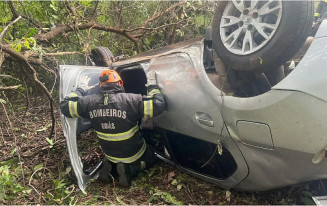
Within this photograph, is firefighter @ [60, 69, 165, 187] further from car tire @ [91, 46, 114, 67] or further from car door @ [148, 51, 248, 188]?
car tire @ [91, 46, 114, 67]

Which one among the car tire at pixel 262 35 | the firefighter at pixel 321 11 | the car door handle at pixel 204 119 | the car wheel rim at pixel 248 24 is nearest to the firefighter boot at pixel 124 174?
the car door handle at pixel 204 119

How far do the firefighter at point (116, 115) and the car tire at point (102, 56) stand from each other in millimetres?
1392

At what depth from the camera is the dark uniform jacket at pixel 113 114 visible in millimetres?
2982

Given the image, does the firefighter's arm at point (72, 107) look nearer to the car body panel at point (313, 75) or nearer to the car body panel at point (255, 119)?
the car body panel at point (255, 119)

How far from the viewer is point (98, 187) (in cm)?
315

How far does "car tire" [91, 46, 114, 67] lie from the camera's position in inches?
178

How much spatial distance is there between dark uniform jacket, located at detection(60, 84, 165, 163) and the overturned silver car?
188 mm

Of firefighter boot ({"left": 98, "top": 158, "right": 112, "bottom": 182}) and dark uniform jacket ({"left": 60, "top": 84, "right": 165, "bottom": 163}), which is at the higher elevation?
dark uniform jacket ({"left": 60, "top": 84, "right": 165, "bottom": 163})

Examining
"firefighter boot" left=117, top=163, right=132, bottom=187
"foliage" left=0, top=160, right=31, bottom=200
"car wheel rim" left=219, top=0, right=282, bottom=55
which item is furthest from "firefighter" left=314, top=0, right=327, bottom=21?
"foliage" left=0, top=160, right=31, bottom=200

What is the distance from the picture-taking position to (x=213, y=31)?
Result: 8.30 ft

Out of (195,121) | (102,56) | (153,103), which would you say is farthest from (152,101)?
(102,56)

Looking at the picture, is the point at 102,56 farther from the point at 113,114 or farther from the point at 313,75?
the point at 313,75

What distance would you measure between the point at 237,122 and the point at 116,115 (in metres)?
1.37

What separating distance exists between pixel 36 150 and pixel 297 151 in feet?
10.4
